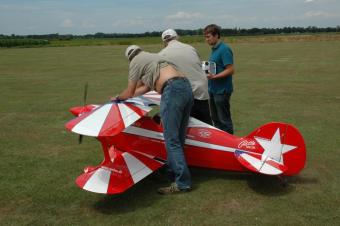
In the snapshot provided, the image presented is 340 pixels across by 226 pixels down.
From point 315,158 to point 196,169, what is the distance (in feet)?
6.34

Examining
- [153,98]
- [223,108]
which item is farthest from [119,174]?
[223,108]

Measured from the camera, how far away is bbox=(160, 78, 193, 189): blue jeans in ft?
16.1

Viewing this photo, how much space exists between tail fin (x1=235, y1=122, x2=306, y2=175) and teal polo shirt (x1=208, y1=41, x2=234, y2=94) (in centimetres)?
157

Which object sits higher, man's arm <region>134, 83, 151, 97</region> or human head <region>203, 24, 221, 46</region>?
human head <region>203, 24, 221, 46</region>

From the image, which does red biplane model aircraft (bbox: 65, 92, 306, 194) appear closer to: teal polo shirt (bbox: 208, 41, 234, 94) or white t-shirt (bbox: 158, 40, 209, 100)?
white t-shirt (bbox: 158, 40, 209, 100)

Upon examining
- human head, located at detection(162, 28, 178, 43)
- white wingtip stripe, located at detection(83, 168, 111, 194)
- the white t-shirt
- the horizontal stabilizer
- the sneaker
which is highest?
human head, located at detection(162, 28, 178, 43)

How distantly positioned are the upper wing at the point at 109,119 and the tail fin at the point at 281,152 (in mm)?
1470

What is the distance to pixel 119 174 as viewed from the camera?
4.80m

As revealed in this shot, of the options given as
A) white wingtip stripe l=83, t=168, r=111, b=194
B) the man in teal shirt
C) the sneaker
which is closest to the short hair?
the man in teal shirt

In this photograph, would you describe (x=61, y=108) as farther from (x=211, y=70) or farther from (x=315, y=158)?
(x=315, y=158)

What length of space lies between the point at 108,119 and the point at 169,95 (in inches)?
31.5

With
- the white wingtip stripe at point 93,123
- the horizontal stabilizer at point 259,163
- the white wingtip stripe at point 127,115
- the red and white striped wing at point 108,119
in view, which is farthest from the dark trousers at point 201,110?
the white wingtip stripe at point 93,123

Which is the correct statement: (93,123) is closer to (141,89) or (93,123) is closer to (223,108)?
(141,89)

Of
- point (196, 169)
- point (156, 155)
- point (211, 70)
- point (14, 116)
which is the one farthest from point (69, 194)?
point (14, 116)
